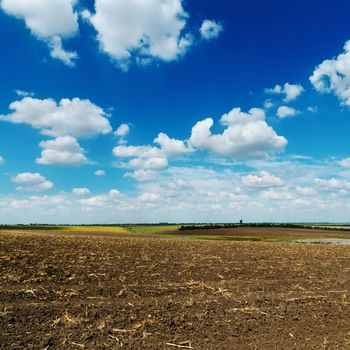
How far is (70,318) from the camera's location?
1096cm

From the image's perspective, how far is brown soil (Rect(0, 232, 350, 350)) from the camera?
32.1 feet

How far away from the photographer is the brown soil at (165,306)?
977 cm

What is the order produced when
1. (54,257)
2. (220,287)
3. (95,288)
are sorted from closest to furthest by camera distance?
(95,288)
(220,287)
(54,257)

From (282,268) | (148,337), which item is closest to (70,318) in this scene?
(148,337)

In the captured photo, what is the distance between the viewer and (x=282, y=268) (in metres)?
22.0

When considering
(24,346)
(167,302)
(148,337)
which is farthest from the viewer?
(167,302)

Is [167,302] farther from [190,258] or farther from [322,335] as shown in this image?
[190,258]

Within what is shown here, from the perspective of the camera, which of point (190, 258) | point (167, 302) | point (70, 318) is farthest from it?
point (190, 258)

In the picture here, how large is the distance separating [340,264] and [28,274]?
749 inches

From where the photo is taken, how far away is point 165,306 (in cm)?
1248

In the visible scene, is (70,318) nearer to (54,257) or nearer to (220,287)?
(220,287)

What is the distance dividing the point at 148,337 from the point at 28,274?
8.70 meters

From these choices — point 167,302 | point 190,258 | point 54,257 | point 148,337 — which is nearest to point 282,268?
point 190,258

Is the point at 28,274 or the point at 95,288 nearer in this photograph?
the point at 95,288
